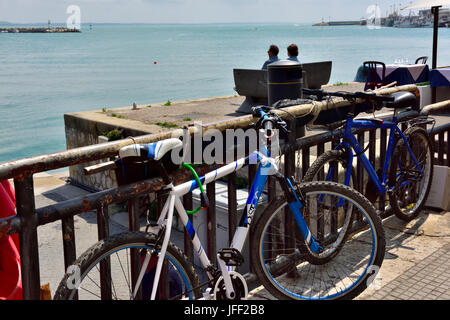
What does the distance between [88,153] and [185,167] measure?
0.62 metres

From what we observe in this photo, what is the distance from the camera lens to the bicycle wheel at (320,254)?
349 centimetres

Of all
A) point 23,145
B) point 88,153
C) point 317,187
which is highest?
point 88,153

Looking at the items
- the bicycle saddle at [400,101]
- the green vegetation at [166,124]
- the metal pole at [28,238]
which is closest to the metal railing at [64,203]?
the metal pole at [28,238]

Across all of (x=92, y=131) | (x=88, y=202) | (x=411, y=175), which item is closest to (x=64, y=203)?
(x=88, y=202)

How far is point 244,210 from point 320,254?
87cm

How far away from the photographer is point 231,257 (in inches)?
121

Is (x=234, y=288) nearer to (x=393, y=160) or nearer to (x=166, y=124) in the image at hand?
(x=393, y=160)

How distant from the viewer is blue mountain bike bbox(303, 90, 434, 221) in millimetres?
4172

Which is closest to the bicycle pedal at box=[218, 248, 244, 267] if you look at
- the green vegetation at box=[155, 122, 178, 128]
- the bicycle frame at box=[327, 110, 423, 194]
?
the bicycle frame at box=[327, 110, 423, 194]

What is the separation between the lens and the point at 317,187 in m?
3.53

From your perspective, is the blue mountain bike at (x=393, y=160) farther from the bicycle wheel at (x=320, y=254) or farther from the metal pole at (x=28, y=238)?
the metal pole at (x=28, y=238)

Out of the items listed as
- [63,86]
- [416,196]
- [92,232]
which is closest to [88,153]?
[416,196]
